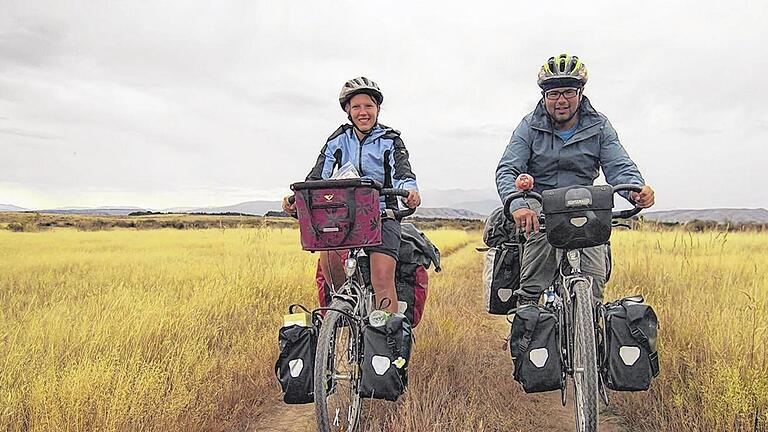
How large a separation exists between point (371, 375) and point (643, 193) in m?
1.89

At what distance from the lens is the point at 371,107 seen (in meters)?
3.89

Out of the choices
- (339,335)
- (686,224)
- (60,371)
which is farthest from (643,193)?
(686,224)

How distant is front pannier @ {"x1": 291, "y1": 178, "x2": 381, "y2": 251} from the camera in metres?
3.03

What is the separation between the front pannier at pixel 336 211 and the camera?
303 centimetres

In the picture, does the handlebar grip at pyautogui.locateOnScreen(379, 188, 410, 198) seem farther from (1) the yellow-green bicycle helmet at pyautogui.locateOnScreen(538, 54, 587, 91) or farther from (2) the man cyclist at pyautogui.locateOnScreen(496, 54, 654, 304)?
(1) the yellow-green bicycle helmet at pyautogui.locateOnScreen(538, 54, 587, 91)

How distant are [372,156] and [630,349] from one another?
2.01m

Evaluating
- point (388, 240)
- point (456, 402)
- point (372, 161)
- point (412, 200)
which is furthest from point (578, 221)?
point (456, 402)

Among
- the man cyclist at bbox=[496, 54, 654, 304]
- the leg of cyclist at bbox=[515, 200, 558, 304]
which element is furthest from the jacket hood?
the leg of cyclist at bbox=[515, 200, 558, 304]

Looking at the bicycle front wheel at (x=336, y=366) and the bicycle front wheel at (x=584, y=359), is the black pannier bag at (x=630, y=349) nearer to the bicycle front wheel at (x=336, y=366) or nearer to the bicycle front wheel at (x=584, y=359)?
the bicycle front wheel at (x=584, y=359)

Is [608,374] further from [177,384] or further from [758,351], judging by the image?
[177,384]

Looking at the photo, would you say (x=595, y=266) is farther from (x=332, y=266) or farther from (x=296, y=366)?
(x=296, y=366)

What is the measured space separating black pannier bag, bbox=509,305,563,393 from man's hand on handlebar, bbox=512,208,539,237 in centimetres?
51

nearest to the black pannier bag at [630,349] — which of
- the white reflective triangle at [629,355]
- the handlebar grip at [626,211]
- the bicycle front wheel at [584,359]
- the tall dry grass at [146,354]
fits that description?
the white reflective triangle at [629,355]

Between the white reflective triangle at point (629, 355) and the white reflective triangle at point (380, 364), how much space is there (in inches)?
48.5
